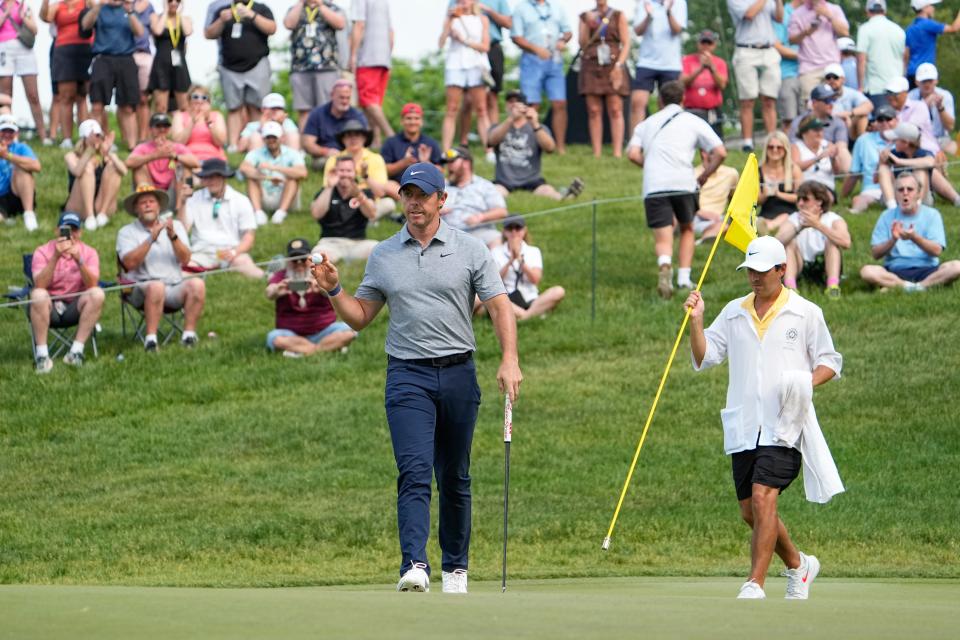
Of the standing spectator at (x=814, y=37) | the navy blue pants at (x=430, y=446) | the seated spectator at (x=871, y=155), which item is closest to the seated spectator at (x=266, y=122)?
the seated spectator at (x=871, y=155)

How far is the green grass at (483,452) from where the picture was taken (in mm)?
12180

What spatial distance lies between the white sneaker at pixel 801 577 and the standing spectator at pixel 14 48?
1680 cm

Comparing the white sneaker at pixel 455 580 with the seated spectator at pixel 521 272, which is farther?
the seated spectator at pixel 521 272

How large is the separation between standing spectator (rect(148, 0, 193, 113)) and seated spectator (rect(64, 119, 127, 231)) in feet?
7.64

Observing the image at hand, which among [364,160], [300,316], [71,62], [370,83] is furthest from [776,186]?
[71,62]

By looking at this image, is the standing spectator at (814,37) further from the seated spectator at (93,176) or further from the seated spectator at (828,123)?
the seated spectator at (93,176)

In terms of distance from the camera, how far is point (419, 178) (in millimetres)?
8773

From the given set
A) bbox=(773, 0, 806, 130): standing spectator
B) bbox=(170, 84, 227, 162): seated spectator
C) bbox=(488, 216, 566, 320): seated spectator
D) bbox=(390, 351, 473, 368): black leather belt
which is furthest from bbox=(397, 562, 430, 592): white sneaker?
bbox=(773, 0, 806, 130): standing spectator

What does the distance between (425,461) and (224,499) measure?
17.4 feet

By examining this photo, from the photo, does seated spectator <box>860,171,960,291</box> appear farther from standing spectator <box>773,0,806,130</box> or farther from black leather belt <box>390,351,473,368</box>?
black leather belt <box>390,351,473,368</box>

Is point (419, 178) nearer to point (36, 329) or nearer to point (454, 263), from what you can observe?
point (454, 263)

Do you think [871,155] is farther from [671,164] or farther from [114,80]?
[114,80]

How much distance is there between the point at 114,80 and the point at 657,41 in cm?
723

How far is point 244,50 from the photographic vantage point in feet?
75.1
